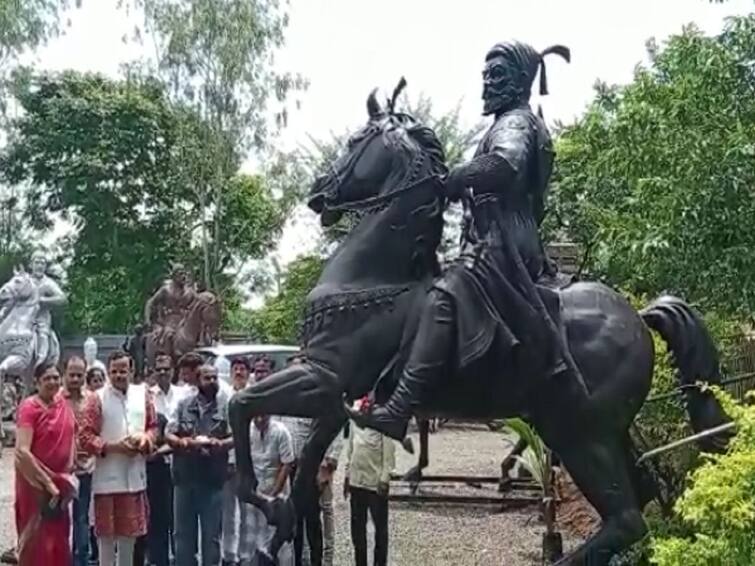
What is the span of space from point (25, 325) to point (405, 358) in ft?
39.6

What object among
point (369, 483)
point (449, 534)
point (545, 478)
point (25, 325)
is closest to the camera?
point (369, 483)

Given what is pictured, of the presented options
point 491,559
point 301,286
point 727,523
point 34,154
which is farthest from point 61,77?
point 727,523

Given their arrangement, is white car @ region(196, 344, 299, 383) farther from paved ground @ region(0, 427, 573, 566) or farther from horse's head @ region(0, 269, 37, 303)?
horse's head @ region(0, 269, 37, 303)

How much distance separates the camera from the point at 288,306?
101ft

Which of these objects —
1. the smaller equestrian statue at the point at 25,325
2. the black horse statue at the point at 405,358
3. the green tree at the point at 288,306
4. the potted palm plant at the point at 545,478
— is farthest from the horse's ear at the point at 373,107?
the green tree at the point at 288,306

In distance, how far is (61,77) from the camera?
34.7m

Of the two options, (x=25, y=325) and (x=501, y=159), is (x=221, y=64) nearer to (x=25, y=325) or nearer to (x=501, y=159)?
(x=25, y=325)

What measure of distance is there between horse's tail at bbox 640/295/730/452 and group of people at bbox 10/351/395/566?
2.15 meters

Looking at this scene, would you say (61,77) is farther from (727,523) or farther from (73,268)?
(727,523)

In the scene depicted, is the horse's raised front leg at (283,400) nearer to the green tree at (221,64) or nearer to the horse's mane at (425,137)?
the horse's mane at (425,137)

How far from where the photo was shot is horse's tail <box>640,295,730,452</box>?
19.7ft

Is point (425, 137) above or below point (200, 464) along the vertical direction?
above

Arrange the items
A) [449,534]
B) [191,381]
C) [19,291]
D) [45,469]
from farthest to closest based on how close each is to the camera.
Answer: [19,291] → [449,534] → [191,381] → [45,469]

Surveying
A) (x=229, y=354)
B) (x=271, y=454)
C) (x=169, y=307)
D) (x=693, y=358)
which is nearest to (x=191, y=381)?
(x=271, y=454)
